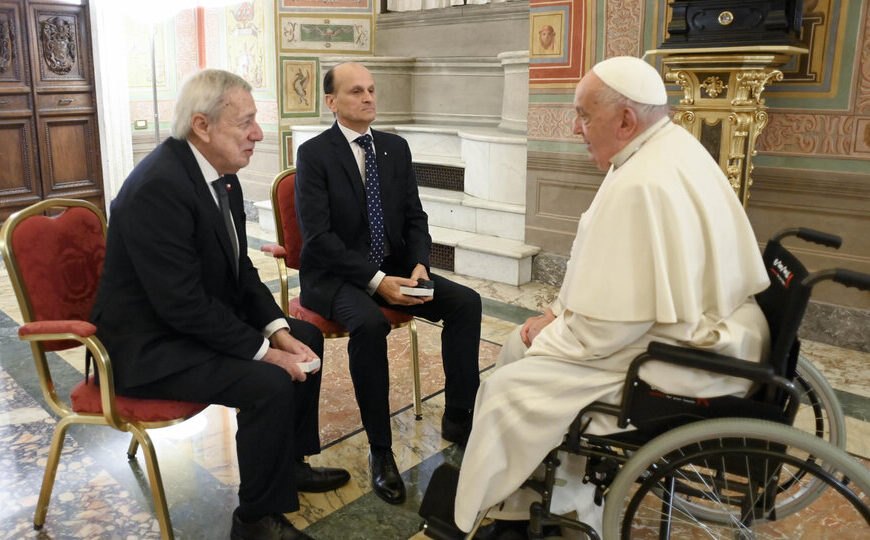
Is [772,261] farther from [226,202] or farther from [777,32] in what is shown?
[777,32]

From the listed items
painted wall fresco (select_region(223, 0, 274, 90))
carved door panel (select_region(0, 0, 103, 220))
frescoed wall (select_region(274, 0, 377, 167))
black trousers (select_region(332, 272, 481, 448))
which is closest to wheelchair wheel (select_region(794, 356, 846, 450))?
black trousers (select_region(332, 272, 481, 448))

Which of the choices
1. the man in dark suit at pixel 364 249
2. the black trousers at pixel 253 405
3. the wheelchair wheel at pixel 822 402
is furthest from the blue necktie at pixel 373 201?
the wheelchair wheel at pixel 822 402

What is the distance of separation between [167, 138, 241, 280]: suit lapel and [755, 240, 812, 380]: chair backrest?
1.38 metres

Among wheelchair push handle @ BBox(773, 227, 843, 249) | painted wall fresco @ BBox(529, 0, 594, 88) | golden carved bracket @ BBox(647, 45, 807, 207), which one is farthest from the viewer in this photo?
painted wall fresco @ BBox(529, 0, 594, 88)

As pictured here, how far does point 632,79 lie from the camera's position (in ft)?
5.64

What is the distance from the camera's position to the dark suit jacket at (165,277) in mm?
1831

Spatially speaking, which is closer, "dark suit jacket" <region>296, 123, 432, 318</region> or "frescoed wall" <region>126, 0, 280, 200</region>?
"dark suit jacket" <region>296, 123, 432, 318</region>

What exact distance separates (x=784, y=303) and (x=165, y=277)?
57.9 inches

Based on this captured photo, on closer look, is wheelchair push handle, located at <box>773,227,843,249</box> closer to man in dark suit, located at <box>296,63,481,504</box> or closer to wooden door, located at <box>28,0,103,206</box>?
man in dark suit, located at <box>296,63,481,504</box>

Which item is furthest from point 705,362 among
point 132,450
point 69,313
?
point 132,450

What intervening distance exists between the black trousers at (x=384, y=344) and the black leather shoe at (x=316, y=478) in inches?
6.0

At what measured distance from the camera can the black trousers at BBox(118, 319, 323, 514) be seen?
1894mm

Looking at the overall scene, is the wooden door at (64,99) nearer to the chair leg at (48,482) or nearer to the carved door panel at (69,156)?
the carved door panel at (69,156)

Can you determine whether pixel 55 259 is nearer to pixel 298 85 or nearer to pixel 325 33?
pixel 298 85
